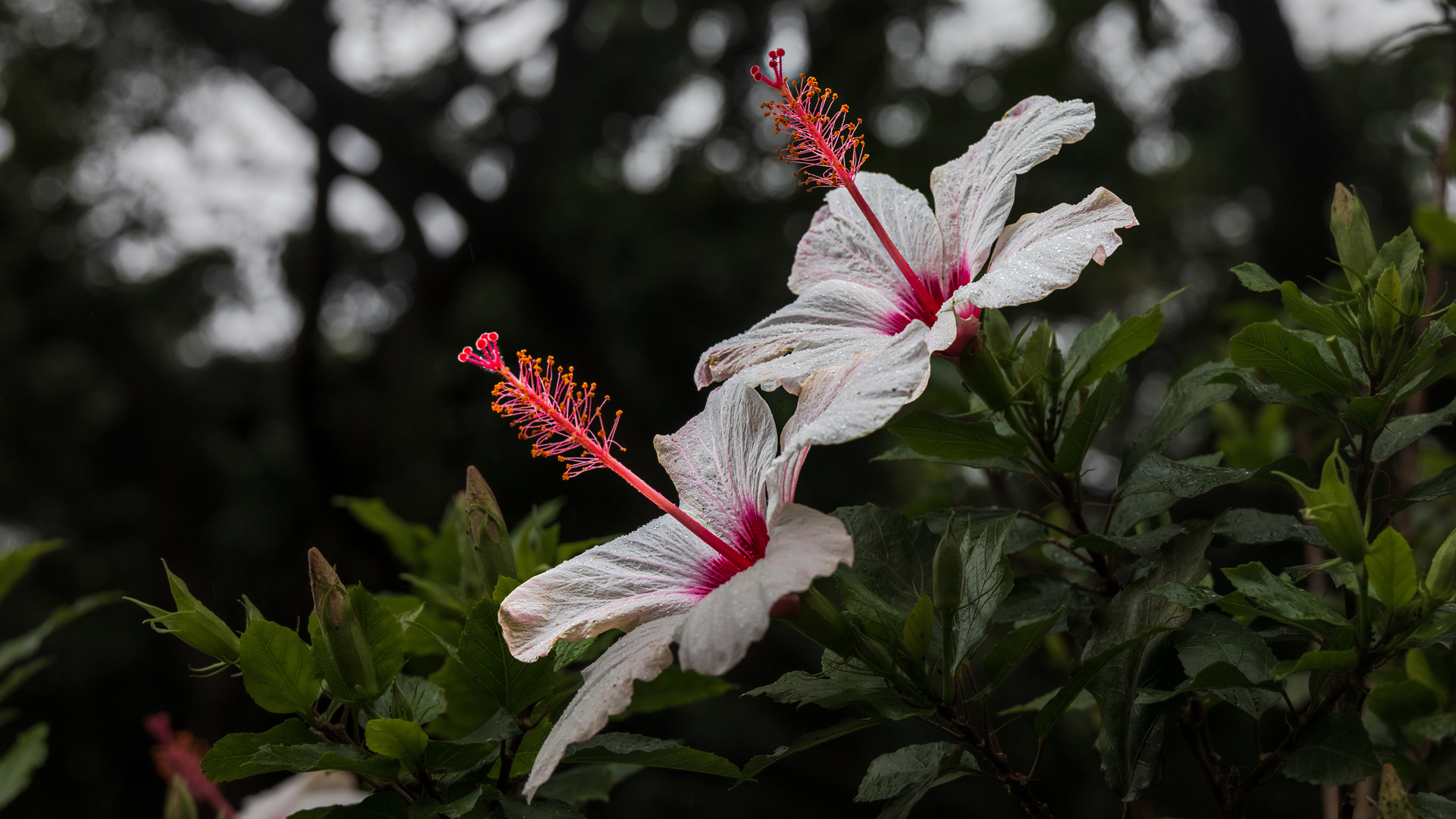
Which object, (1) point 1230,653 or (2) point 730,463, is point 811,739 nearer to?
(2) point 730,463

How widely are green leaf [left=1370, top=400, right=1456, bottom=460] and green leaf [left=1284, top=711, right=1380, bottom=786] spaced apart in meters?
0.27

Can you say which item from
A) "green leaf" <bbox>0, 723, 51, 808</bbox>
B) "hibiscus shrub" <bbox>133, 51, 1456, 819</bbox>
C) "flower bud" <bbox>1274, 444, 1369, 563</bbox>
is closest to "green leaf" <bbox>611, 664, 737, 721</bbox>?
"hibiscus shrub" <bbox>133, 51, 1456, 819</bbox>

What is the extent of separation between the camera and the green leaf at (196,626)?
2.87ft

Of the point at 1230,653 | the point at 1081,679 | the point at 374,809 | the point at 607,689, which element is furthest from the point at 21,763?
the point at 1230,653

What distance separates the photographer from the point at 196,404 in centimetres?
786

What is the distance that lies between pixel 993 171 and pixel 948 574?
0.35 m

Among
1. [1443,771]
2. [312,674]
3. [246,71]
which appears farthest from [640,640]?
[246,71]

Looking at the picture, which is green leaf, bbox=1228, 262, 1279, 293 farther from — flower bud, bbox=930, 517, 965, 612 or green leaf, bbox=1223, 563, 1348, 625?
flower bud, bbox=930, 517, 965, 612

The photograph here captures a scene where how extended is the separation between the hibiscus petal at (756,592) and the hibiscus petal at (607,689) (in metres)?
0.03

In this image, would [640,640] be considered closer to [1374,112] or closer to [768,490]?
[768,490]

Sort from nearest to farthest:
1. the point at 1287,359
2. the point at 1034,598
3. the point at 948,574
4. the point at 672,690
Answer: the point at 948,574 < the point at 1287,359 < the point at 1034,598 < the point at 672,690

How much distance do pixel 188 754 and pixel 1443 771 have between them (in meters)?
1.64

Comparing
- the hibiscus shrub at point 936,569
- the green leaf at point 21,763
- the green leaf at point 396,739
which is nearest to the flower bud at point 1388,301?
the hibiscus shrub at point 936,569

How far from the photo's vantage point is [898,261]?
91cm
